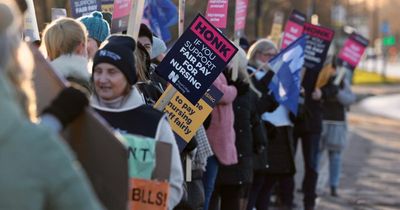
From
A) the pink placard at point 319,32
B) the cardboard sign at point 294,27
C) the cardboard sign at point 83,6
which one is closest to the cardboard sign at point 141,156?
the cardboard sign at point 83,6

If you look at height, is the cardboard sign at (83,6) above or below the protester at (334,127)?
above

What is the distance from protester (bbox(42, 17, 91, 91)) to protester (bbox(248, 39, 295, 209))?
459 centimetres

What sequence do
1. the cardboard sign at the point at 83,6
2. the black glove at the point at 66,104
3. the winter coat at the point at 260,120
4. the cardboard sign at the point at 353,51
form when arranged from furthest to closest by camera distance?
the cardboard sign at the point at 353,51
the winter coat at the point at 260,120
the cardboard sign at the point at 83,6
the black glove at the point at 66,104

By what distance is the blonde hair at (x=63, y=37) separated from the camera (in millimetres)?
5648

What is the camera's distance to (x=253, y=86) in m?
9.80

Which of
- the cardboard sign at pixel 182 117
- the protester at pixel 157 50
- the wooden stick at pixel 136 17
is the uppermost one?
the wooden stick at pixel 136 17

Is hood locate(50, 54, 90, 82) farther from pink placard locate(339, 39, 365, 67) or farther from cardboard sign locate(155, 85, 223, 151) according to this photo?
pink placard locate(339, 39, 365, 67)

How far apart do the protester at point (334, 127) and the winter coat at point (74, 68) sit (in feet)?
26.0

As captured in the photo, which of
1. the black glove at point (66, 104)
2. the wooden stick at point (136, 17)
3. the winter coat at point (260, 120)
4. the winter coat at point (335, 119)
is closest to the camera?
the black glove at point (66, 104)

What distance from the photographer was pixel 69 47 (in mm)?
5680

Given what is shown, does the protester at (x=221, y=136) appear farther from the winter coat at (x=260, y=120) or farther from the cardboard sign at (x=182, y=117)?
the cardboard sign at (x=182, y=117)

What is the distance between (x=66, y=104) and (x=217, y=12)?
534cm

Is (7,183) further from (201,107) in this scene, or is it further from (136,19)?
(201,107)

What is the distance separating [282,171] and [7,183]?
7.93 meters
